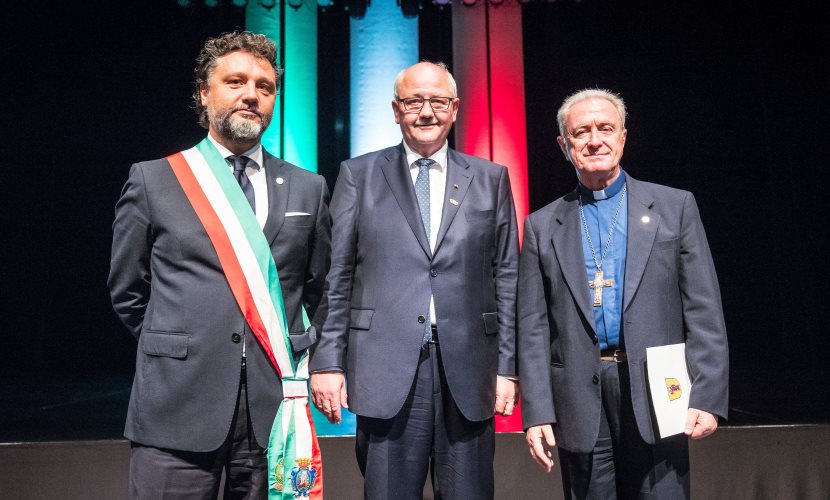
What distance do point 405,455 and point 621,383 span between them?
58 centimetres

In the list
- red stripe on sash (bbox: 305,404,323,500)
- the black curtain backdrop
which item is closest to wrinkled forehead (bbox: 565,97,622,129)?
red stripe on sash (bbox: 305,404,323,500)

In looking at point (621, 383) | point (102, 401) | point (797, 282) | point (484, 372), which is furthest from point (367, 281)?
point (797, 282)

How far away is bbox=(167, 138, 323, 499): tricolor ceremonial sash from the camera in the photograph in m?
1.57

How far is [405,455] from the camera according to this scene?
5.72ft

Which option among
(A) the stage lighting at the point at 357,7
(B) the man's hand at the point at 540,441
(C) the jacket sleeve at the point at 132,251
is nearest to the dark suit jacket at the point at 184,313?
(C) the jacket sleeve at the point at 132,251

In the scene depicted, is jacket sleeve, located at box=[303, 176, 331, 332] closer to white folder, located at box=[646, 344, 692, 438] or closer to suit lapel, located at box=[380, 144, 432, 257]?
suit lapel, located at box=[380, 144, 432, 257]

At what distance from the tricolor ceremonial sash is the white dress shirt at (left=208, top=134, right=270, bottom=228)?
47 mm

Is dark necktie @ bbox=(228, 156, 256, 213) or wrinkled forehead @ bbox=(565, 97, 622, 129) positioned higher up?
wrinkled forehead @ bbox=(565, 97, 622, 129)

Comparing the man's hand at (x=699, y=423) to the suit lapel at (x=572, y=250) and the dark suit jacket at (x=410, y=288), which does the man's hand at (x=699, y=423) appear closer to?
the suit lapel at (x=572, y=250)

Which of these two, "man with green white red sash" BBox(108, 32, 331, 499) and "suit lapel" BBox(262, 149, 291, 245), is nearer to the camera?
"man with green white red sash" BBox(108, 32, 331, 499)

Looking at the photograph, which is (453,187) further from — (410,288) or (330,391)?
(330,391)

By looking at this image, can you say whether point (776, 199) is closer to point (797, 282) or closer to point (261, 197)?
point (797, 282)

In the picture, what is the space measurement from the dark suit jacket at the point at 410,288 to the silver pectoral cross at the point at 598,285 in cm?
23

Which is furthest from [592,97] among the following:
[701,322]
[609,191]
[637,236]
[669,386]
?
[669,386]
